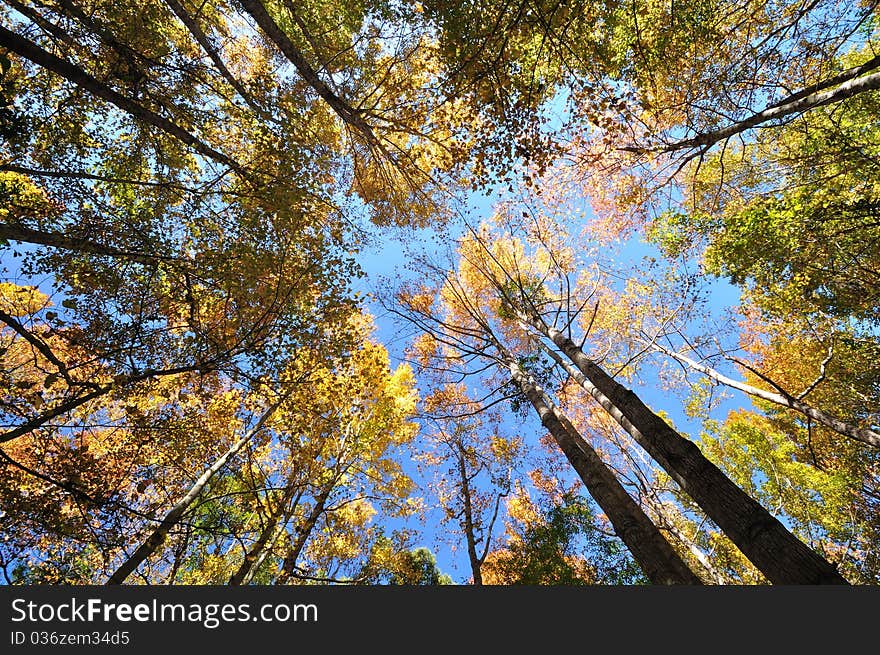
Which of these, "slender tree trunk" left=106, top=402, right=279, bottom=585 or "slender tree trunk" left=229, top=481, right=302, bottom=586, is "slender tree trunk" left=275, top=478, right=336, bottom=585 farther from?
"slender tree trunk" left=106, top=402, right=279, bottom=585

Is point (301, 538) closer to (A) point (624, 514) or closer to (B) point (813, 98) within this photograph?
(A) point (624, 514)

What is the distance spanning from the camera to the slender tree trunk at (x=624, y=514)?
10.2 feet

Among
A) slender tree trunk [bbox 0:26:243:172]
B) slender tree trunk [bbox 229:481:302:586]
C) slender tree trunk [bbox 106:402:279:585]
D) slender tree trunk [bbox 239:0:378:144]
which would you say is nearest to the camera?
slender tree trunk [bbox 0:26:243:172]

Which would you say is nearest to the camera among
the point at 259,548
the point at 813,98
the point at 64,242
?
the point at 64,242

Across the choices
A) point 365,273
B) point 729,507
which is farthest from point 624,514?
point 365,273

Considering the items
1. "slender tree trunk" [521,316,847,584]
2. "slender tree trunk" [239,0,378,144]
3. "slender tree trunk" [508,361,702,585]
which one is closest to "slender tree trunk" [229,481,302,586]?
"slender tree trunk" [508,361,702,585]

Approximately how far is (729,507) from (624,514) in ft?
4.03

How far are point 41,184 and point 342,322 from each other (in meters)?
4.26

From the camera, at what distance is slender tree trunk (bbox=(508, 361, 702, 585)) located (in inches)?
123

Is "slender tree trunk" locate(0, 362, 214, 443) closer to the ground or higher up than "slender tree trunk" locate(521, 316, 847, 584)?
higher up

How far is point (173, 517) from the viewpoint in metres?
4.73

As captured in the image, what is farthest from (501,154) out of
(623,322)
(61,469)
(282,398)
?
(623,322)

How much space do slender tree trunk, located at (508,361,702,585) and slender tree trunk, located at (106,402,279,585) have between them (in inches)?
181

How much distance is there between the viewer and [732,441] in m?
9.73
